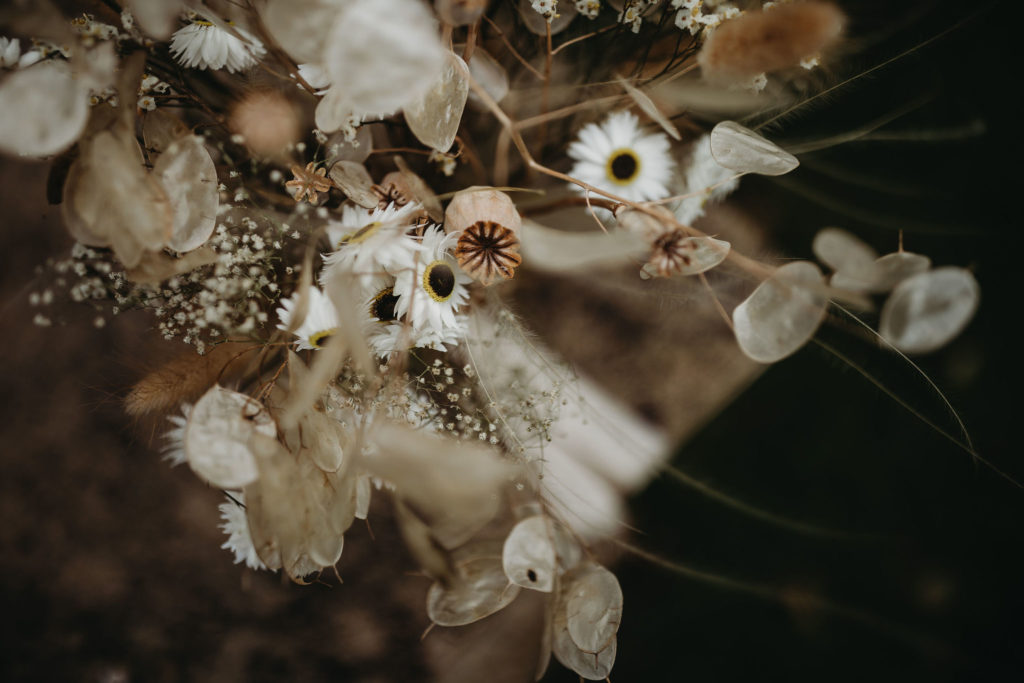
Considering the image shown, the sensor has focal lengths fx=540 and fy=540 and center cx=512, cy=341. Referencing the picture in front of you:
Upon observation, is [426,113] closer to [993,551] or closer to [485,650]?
[485,650]

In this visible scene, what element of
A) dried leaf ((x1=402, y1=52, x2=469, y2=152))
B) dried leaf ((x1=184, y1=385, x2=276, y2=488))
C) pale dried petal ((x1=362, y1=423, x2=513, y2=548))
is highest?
dried leaf ((x1=402, y1=52, x2=469, y2=152))

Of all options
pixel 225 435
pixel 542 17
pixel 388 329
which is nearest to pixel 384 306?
pixel 388 329

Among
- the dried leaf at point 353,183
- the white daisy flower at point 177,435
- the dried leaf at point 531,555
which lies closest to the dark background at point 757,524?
the white daisy flower at point 177,435

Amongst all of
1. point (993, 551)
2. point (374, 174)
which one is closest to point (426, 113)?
point (374, 174)

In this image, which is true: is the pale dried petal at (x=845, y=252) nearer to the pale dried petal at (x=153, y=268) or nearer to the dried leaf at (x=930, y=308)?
the dried leaf at (x=930, y=308)

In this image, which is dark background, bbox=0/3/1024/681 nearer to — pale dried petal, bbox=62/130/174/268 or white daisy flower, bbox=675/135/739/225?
white daisy flower, bbox=675/135/739/225

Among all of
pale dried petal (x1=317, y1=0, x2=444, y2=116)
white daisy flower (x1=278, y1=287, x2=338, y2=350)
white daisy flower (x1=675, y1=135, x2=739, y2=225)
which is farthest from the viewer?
white daisy flower (x1=675, y1=135, x2=739, y2=225)

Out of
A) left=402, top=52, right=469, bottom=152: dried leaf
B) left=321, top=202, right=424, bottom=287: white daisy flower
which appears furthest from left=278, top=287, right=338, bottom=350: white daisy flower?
left=402, top=52, right=469, bottom=152: dried leaf
